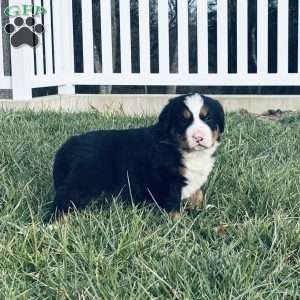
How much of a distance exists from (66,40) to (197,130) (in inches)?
207

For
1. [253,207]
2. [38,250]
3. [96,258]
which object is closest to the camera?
[96,258]

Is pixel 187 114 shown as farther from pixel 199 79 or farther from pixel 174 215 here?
pixel 199 79

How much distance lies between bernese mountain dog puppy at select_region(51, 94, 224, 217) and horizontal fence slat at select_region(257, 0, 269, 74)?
14.3 feet

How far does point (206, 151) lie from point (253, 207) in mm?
405

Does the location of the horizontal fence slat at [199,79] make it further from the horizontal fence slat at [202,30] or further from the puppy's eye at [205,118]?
the puppy's eye at [205,118]

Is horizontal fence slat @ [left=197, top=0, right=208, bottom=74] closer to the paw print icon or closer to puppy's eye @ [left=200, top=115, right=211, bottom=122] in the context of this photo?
the paw print icon

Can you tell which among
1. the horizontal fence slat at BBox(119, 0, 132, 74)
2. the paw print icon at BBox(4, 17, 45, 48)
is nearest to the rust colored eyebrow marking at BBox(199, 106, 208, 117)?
the paw print icon at BBox(4, 17, 45, 48)

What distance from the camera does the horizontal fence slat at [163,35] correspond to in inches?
301

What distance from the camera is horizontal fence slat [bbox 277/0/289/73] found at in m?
7.44

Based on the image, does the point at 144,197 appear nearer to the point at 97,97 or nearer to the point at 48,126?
the point at 48,126

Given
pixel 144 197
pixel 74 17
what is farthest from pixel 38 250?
pixel 74 17

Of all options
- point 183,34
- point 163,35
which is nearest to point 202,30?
point 183,34

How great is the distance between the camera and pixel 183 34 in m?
7.63

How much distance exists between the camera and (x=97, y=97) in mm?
7828
